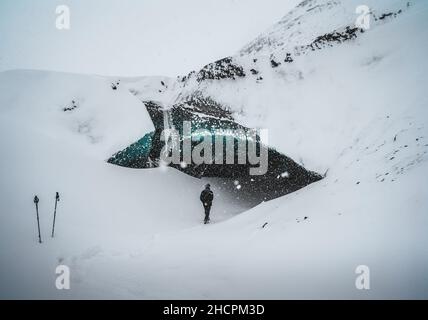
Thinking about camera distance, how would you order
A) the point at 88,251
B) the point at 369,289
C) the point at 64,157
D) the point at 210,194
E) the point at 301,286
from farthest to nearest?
the point at 64,157 < the point at 210,194 < the point at 88,251 < the point at 301,286 < the point at 369,289

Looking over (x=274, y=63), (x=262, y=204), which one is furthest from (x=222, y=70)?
(x=262, y=204)

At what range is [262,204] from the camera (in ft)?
27.5

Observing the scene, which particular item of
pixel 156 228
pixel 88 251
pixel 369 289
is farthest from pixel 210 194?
pixel 369 289

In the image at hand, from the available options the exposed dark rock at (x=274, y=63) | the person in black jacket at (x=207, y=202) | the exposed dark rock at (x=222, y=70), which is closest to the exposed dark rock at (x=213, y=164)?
the exposed dark rock at (x=222, y=70)

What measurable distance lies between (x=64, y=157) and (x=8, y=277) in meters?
5.52

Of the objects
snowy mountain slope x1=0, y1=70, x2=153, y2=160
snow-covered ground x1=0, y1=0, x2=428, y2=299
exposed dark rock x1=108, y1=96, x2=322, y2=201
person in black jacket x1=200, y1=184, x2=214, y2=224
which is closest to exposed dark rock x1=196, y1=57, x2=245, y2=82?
snow-covered ground x1=0, y1=0, x2=428, y2=299

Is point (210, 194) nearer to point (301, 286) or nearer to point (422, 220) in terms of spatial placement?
point (301, 286)

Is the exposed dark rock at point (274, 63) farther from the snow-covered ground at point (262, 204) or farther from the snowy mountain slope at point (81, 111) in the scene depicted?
the snowy mountain slope at point (81, 111)

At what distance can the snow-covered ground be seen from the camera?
4.41m

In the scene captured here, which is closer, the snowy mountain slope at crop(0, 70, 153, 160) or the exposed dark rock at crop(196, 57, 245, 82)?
the snowy mountain slope at crop(0, 70, 153, 160)

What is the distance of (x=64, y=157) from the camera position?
9.80m

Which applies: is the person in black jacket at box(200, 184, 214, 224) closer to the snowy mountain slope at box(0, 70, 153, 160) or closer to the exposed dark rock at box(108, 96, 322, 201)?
the exposed dark rock at box(108, 96, 322, 201)

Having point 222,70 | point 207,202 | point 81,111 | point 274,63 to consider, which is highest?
point 222,70

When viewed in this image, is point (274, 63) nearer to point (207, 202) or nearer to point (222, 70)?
point (222, 70)
